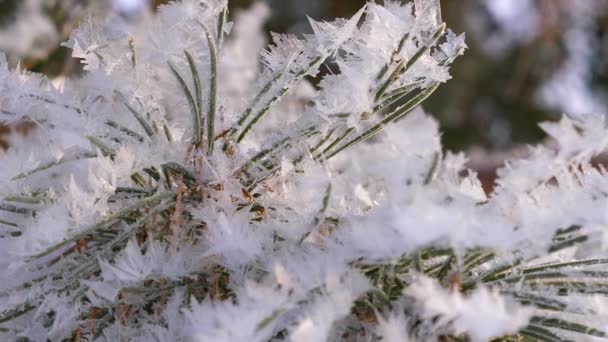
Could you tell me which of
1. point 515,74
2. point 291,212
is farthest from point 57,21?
point 515,74

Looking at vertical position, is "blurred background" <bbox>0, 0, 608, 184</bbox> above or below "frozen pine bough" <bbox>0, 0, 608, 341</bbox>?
above

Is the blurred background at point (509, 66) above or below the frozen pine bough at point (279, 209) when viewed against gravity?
above

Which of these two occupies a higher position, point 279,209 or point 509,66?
point 509,66

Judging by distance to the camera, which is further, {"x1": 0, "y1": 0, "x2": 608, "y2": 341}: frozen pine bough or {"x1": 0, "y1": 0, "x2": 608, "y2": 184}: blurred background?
{"x1": 0, "y1": 0, "x2": 608, "y2": 184}: blurred background

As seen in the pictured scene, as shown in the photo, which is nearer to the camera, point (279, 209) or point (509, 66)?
point (279, 209)

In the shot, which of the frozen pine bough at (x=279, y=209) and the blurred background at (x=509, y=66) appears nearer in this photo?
the frozen pine bough at (x=279, y=209)
